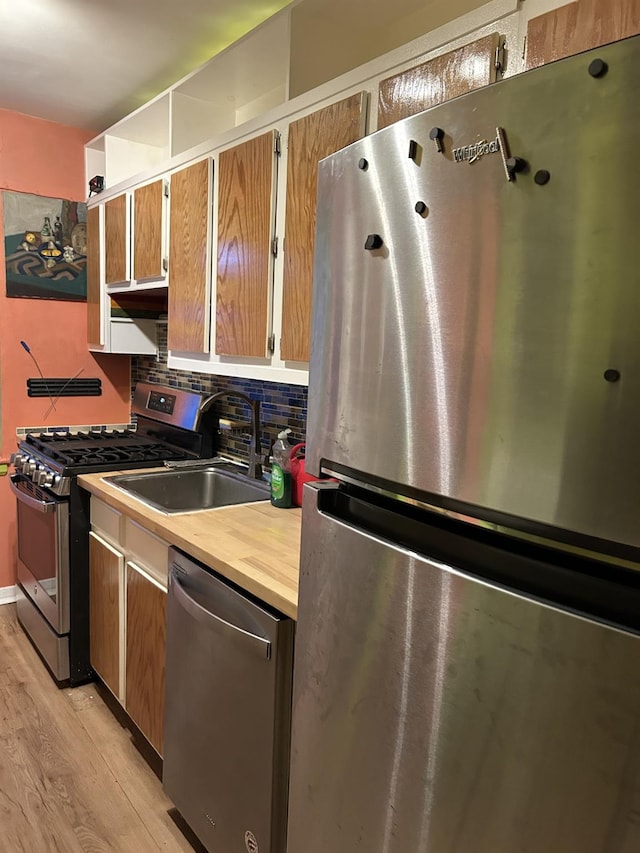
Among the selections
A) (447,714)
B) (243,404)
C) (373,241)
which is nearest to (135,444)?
(243,404)

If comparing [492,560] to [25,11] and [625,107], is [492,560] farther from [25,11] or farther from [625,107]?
[25,11]

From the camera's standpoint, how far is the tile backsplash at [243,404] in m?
2.35

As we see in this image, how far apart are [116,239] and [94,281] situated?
0.41 metres

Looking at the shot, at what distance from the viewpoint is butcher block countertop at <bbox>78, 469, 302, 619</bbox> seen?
1.41 meters

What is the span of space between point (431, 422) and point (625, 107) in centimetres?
39

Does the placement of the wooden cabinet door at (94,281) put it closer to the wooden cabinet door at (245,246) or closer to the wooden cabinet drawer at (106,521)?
the wooden cabinet drawer at (106,521)

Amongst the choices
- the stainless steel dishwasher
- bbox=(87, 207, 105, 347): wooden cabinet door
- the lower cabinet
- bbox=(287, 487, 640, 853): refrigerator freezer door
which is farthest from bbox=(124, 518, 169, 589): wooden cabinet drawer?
bbox=(87, 207, 105, 347): wooden cabinet door

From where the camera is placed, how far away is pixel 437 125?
765mm

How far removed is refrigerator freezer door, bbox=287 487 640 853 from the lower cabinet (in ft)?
3.28

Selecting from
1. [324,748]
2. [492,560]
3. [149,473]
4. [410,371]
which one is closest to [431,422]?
[410,371]

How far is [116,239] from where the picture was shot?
292cm

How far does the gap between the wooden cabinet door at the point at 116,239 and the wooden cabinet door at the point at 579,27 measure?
2128 millimetres

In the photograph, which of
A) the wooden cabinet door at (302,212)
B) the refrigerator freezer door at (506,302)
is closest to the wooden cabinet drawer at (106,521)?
the wooden cabinet door at (302,212)

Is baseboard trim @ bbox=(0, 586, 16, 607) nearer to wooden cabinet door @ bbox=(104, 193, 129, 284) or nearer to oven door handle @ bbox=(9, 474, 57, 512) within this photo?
oven door handle @ bbox=(9, 474, 57, 512)
